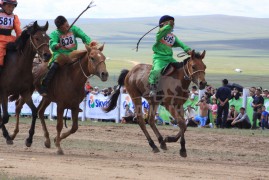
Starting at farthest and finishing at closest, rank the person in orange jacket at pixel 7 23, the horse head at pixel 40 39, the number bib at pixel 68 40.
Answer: the person in orange jacket at pixel 7 23
the number bib at pixel 68 40
the horse head at pixel 40 39

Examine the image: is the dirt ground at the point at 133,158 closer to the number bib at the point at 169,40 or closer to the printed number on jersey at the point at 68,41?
the printed number on jersey at the point at 68,41

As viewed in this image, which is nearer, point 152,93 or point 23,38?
point 23,38

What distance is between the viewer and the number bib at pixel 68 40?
16469 mm

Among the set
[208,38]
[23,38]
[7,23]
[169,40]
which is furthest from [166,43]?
[208,38]

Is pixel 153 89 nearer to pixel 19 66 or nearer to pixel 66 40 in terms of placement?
pixel 66 40

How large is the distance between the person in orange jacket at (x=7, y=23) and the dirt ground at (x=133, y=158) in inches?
82.8

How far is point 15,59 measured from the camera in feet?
54.2

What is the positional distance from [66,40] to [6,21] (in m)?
1.28

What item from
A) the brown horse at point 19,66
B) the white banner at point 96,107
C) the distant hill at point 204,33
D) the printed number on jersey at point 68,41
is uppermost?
the printed number on jersey at point 68,41

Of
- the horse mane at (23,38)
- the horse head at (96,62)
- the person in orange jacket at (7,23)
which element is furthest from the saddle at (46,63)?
the person in orange jacket at (7,23)

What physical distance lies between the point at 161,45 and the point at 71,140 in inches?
155

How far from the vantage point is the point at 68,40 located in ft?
54.4


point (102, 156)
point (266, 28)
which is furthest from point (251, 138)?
point (266, 28)

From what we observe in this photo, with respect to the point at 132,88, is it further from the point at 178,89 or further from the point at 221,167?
the point at 221,167
